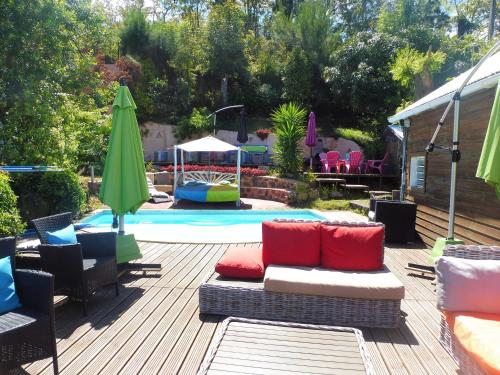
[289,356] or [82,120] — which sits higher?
[82,120]

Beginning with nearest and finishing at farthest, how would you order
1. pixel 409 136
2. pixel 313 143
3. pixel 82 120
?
pixel 409 136
pixel 82 120
pixel 313 143

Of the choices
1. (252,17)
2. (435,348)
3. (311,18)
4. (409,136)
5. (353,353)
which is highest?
(252,17)

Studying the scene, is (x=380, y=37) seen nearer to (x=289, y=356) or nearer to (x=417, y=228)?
A: (x=417, y=228)

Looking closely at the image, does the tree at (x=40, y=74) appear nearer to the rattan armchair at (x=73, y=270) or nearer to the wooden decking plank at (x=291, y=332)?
the rattan armchair at (x=73, y=270)

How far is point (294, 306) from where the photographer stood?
3438 mm

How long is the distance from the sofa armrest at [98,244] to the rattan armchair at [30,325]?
139cm

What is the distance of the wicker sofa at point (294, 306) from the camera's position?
3.33 m

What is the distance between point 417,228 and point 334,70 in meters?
13.2

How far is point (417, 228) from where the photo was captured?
7.29 m

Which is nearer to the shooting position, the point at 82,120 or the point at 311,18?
the point at 82,120

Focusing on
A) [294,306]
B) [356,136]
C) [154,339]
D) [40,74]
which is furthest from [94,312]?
[356,136]

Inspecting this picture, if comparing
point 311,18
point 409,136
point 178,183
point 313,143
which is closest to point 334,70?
point 311,18

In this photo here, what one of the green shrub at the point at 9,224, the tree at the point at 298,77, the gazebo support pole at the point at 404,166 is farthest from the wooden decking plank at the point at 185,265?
the tree at the point at 298,77

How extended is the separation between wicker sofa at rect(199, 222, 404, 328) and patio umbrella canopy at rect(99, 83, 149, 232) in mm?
1693
